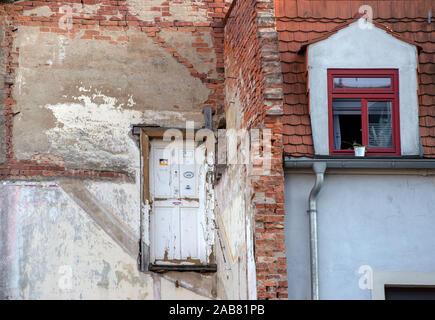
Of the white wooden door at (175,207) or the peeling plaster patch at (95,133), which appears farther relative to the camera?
the white wooden door at (175,207)

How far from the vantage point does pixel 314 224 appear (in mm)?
11453

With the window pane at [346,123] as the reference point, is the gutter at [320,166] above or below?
below

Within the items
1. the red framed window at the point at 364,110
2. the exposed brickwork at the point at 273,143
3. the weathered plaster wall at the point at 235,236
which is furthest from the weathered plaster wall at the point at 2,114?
the red framed window at the point at 364,110

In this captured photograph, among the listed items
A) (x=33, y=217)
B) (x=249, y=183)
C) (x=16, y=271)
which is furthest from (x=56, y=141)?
(x=249, y=183)

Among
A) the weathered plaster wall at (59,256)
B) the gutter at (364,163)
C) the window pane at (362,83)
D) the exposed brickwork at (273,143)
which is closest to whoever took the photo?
the exposed brickwork at (273,143)

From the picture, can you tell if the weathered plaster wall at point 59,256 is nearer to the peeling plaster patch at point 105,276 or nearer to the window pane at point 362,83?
the peeling plaster patch at point 105,276

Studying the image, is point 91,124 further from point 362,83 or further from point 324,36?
point 362,83

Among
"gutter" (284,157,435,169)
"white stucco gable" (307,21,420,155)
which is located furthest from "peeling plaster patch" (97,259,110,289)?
"white stucco gable" (307,21,420,155)

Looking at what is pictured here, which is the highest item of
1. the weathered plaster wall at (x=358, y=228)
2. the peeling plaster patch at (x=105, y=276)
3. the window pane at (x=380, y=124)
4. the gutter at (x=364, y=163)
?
the window pane at (x=380, y=124)

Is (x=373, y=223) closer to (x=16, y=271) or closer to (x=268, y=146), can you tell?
(x=268, y=146)

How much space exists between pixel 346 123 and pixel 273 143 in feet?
4.78

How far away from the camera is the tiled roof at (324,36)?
475 inches

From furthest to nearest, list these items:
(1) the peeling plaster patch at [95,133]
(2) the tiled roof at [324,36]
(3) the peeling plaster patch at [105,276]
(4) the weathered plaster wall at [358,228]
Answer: (1) the peeling plaster patch at [95,133] < (3) the peeling plaster patch at [105,276] < (2) the tiled roof at [324,36] < (4) the weathered plaster wall at [358,228]

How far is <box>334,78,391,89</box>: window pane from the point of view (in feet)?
40.2
